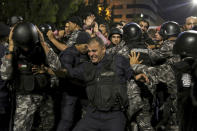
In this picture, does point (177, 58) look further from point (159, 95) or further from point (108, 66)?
point (159, 95)

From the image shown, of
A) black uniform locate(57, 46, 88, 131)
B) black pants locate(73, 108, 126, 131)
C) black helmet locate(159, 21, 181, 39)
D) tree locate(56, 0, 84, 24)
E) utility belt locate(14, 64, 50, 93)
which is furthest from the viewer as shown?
tree locate(56, 0, 84, 24)

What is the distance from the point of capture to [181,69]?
3529 millimetres

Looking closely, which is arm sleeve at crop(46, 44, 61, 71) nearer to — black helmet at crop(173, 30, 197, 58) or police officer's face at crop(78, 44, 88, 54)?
police officer's face at crop(78, 44, 88, 54)

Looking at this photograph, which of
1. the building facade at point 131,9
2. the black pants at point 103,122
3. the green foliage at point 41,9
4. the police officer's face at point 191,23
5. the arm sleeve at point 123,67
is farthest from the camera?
the building facade at point 131,9

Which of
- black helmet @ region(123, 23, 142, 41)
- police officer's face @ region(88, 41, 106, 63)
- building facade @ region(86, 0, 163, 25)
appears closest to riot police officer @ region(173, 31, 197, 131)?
police officer's face @ region(88, 41, 106, 63)

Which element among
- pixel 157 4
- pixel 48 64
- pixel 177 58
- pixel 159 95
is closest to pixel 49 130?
pixel 48 64

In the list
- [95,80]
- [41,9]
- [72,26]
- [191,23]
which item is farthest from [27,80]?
[41,9]

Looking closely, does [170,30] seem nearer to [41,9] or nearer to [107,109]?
[107,109]

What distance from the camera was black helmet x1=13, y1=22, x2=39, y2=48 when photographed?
422 cm

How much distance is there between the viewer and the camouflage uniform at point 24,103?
4254mm

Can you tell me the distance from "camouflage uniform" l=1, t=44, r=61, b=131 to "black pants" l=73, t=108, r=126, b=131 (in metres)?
0.96

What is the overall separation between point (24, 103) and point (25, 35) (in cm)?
113

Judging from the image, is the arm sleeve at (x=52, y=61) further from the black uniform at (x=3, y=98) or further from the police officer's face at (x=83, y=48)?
the police officer's face at (x=83, y=48)

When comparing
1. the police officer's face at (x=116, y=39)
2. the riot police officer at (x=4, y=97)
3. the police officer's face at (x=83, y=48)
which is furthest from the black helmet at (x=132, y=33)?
the riot police officer at (x=4, y=97)
